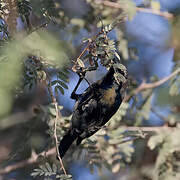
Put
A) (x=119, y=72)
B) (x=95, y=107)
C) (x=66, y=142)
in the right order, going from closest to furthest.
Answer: (x=119, y=72) → (x=95, y=107) → (x=66, y=142)

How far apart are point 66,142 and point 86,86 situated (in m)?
0.49

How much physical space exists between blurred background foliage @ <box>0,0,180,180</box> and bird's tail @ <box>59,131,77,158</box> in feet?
0.36

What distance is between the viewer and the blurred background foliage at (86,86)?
7.23ft

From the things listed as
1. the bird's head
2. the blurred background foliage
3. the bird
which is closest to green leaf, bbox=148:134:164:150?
the blurred background foliage

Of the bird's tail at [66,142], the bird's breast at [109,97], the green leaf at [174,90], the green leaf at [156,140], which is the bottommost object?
the green leaf at [156,140]

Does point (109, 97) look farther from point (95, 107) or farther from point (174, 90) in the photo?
point (174, 90)

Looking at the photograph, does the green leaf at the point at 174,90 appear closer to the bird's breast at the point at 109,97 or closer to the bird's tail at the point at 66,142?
the bird's breast at the point at 109,97

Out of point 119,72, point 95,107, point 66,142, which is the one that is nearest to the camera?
point 119,72

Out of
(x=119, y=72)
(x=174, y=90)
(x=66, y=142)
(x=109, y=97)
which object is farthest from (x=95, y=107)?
(x=174, y=90)

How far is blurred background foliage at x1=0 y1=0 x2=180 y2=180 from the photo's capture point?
2205 mm

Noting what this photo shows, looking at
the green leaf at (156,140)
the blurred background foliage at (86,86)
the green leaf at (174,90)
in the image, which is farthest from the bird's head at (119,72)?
the green leaf at (156,140)

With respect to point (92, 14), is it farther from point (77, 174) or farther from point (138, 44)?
point (77, 174)

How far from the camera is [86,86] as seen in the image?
2662 mm

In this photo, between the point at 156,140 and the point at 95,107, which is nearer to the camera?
the point at 95,107
